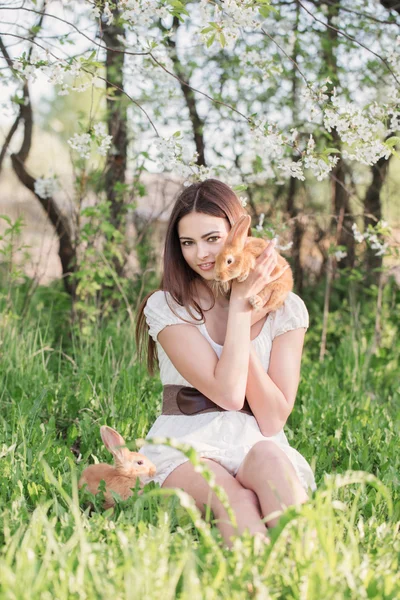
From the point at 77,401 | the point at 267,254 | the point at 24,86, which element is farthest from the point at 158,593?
the point at 24,86

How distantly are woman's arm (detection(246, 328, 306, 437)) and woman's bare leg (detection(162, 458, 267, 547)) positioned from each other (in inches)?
10.0

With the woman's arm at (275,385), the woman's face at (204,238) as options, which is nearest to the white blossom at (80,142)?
the woman's face at (204,238)

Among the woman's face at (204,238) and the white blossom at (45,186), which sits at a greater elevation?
the white blossom at (45,186)

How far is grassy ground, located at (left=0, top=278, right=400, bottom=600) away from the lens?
1581 mm

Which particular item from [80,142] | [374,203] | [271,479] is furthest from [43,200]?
[271,479]

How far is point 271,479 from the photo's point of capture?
200cm

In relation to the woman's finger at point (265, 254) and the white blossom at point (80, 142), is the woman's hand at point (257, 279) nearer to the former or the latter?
the woman's finger at point (265, 254)

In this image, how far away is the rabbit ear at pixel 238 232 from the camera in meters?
2.24

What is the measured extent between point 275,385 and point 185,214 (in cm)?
66

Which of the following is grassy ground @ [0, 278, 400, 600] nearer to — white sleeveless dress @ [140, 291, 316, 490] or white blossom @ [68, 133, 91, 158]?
white sleeveless dress @ [140, 291, 316, 490]

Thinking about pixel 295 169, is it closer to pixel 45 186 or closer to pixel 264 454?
pixel 264 454

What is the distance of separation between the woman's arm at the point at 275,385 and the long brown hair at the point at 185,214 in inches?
11.2

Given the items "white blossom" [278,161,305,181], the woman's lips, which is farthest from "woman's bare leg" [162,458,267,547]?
"white blossom" [278,161,305,181]

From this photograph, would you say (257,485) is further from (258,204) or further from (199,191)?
(258,204)
